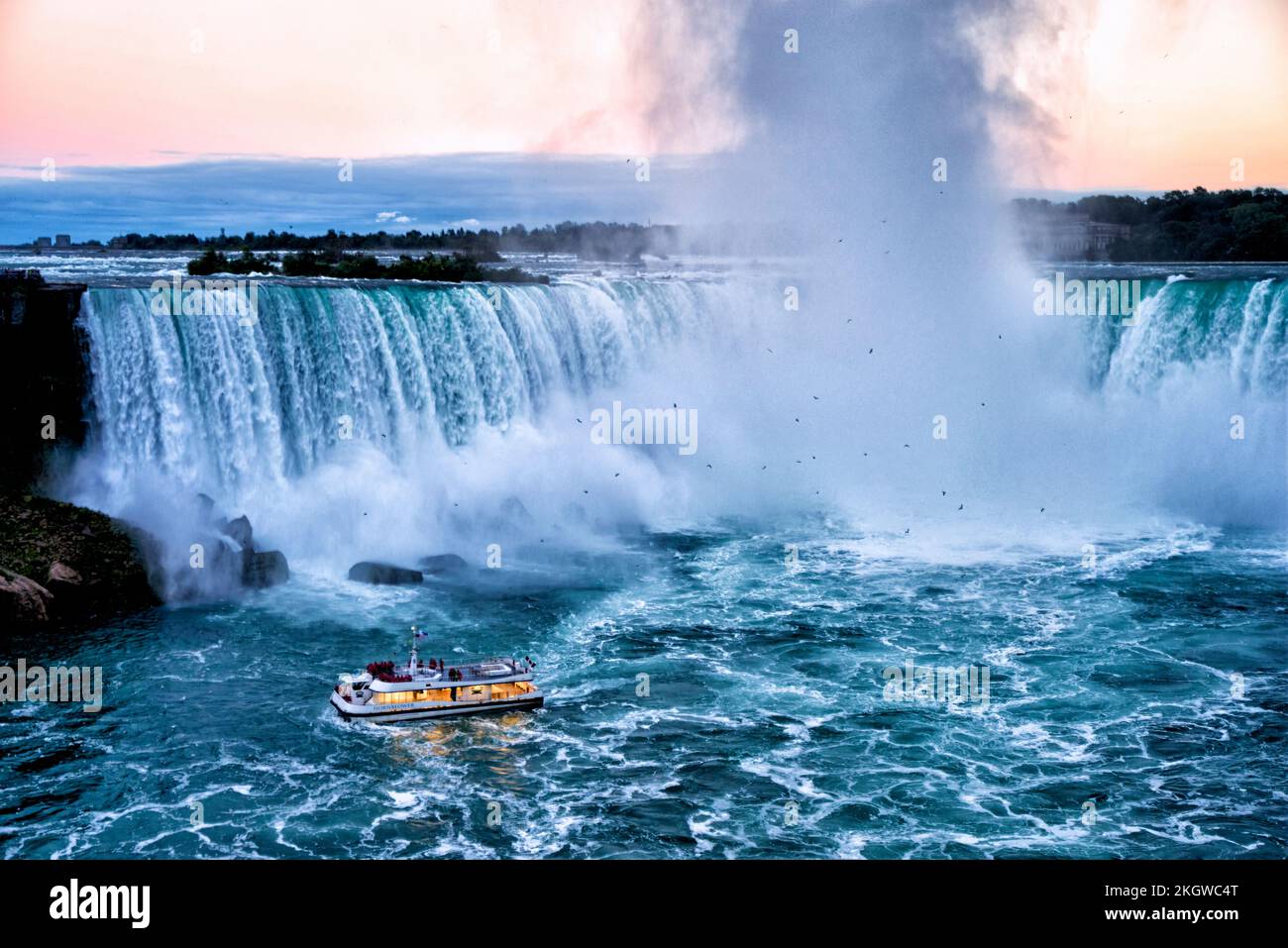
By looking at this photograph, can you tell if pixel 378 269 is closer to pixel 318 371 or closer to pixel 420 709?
pixel 318 371

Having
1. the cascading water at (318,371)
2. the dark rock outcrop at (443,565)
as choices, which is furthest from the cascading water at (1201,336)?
the dark rock outcrop at (443,565)

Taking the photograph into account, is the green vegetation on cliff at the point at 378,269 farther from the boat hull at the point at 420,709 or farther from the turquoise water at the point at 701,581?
the boat hull at the point at 420,709

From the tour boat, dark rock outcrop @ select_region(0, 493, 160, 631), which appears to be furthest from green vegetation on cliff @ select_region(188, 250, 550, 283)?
the tour boat

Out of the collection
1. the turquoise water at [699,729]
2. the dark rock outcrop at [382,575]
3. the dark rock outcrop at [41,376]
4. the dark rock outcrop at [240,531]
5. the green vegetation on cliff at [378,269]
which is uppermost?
the green vegetation on cliff at [378,269]

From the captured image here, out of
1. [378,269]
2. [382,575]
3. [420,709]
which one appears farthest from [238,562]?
[378,269]

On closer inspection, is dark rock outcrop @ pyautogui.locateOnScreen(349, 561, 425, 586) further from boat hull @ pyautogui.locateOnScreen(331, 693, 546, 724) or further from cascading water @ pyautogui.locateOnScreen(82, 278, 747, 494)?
boat hull @ pyautogui.locateOnScreen(331, 693, 546, 724)

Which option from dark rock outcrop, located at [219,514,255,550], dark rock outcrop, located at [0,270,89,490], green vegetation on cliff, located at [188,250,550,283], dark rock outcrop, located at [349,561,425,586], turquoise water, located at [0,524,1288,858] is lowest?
turquoise water, located at [0,524,1288,858]

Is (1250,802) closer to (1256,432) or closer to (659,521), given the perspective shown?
(659,521)
